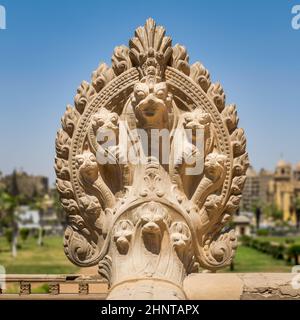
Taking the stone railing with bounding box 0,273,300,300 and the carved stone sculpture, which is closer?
the stone railing with bounding box 0,273,300,300

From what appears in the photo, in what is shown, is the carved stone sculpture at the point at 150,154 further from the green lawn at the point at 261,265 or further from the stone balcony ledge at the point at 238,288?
the green lawn at the point at 261,265

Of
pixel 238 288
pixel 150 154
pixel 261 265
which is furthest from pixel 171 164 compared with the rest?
pixel 261 265

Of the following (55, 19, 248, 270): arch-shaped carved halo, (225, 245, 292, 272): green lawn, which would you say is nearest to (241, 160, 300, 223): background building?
(225, 245, 292, 272): green lawn

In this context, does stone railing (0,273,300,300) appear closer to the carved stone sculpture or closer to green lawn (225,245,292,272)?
the carved stone sculpture

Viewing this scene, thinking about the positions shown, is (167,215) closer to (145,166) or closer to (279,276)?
(145,166)

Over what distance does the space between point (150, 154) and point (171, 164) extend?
0.19 metres

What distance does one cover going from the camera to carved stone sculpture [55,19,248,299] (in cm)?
446

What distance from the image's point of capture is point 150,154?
4.56 meters

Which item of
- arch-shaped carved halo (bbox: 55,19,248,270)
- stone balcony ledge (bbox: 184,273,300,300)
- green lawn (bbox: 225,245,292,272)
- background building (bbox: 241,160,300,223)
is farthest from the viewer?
background building (bbox: 241,160,300,223)

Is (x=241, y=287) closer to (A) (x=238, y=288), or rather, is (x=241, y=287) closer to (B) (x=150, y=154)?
(A) (x=238, y=288)

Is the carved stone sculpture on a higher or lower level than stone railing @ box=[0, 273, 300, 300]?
higher

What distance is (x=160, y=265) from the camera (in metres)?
4.23

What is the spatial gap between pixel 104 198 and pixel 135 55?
119 cm

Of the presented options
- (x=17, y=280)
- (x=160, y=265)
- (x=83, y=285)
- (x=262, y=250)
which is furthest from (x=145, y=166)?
(x=262, y=250)
